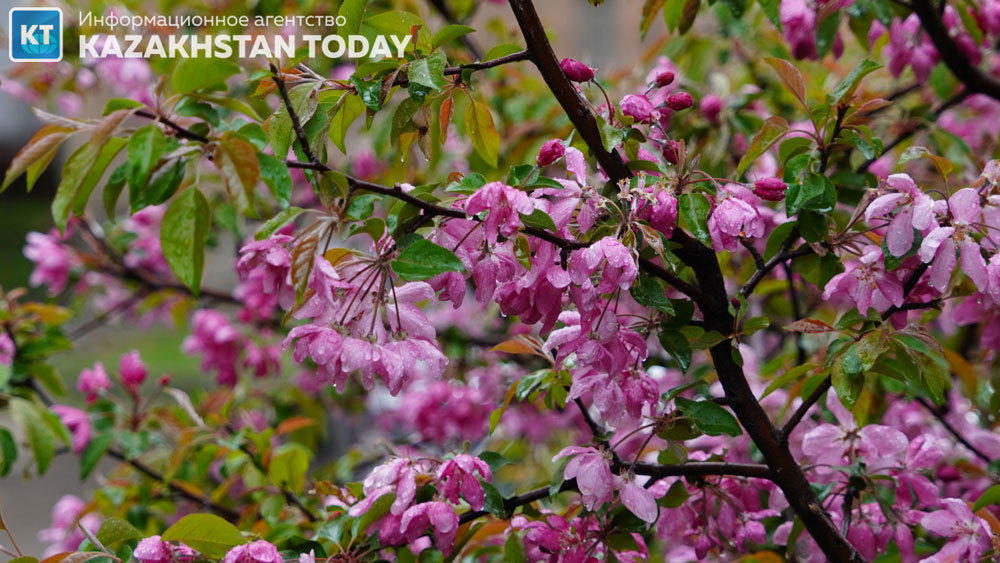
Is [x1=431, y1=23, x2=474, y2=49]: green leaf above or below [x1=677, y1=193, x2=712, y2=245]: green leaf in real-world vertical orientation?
above

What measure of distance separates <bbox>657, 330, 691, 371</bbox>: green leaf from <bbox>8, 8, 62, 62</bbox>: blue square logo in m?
1.37

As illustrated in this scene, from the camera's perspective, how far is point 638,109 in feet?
2.60

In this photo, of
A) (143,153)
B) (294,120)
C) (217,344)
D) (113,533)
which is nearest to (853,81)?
(294,120)

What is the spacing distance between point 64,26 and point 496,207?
67.7 inches

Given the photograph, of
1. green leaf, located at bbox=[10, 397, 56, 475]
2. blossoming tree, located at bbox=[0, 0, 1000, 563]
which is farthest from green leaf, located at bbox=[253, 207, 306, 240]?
green leaf, located at bbox=[10, 397, 56, 475]

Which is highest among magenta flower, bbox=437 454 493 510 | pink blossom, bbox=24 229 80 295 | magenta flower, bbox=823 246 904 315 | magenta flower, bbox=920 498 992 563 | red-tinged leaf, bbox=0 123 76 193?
pink blossom, bbox=24 229 80 295

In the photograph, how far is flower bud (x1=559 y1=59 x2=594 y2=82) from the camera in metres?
0.77

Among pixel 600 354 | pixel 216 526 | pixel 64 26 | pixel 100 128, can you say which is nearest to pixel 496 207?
pixel 600 354

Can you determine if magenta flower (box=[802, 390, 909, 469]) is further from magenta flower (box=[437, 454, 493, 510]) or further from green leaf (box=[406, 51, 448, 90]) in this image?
green leaf (box=[406, 51, 448, 90])

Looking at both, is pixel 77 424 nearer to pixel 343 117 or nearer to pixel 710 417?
pixel 343 117

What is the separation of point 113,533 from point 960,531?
0.77 metres

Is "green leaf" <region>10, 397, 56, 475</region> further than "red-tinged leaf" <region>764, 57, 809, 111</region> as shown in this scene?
Yes

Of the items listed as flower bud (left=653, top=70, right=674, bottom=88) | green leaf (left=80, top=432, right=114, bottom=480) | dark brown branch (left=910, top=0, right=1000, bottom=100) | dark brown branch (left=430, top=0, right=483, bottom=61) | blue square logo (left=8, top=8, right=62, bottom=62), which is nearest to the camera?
flower bud (left=653, top=70, right=674, bottom=88)

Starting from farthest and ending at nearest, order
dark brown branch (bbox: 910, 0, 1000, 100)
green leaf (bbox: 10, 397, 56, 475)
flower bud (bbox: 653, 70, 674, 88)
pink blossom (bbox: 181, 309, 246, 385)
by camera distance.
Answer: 1. pink blossom (bbox: 181, 309, 246, 385)
2. green leaf (bbox: 10, 397, 56, 475)
3. dark brown branch (bbox: 910, 0, 1000, 100)
4. flower bud (bbox: 653, 70, 674, 88)
